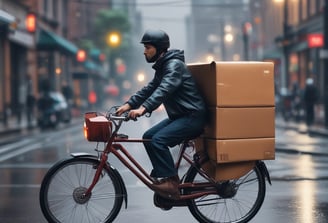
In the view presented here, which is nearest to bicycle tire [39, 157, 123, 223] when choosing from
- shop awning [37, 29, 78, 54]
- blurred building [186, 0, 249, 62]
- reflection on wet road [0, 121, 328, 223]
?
reflection on wet road [0, 121, 328, 223]

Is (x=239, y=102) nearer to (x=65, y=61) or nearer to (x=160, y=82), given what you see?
(x=160, y=82)

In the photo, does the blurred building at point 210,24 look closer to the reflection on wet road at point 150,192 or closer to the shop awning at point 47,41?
the shop awning at point 47,41

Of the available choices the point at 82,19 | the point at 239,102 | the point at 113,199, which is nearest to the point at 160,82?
the point at 239,102

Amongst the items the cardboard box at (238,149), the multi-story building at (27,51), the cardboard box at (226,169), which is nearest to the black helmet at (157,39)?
the cardboard box at (238,149)

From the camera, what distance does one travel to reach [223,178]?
632 cm

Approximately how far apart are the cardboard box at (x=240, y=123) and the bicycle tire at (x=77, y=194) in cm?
104

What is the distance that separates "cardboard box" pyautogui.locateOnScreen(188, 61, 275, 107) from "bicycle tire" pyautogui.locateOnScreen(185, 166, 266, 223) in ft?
2.28

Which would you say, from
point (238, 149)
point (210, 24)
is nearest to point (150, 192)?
point (238, 149)

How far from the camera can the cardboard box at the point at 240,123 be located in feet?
20.2

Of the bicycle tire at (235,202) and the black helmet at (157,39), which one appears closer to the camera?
the black helmet at (157,39)

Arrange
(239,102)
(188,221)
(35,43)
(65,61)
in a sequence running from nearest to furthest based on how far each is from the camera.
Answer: (239,102)
(188,221)
(35,43)
(65,61)

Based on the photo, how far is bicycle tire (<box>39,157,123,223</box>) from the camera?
611 centimetres

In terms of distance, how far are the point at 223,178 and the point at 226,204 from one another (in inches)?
12.5

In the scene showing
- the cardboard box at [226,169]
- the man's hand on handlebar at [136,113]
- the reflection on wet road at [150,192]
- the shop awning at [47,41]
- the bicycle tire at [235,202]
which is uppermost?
the shop awning at [47,41]
